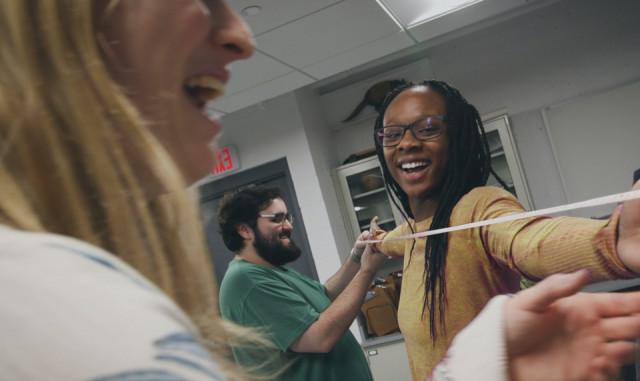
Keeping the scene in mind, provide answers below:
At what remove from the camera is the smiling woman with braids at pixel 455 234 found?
2.55 ft

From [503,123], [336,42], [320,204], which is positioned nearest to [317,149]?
[320,204]

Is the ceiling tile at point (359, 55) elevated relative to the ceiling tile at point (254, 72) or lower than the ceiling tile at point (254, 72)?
lower

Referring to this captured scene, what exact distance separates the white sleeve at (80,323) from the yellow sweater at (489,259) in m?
0.68

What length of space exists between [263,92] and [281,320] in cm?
237

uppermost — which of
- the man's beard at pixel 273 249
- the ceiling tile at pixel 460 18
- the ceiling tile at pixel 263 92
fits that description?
the ceiling tile at pixel 460 18

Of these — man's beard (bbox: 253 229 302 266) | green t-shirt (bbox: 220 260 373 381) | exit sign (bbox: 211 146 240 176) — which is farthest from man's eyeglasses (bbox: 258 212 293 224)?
exit sign (bbox: 211 146 240 176)

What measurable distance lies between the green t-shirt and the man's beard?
0.22 metres

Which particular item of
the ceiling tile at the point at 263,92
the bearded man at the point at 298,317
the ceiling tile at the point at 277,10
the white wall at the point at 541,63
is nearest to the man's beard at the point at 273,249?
the bearded man at the point at 298,317

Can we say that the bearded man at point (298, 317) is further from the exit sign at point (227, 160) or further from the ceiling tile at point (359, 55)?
the exit sign at point (227, 160)

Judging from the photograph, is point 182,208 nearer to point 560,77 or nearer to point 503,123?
point 503,123

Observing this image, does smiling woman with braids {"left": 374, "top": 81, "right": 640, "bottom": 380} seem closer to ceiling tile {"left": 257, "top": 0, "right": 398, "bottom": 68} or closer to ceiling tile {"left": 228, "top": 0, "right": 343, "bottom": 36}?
ceiling tile {"left": 228, "top": 0, "right": 343, "bottom": 36}

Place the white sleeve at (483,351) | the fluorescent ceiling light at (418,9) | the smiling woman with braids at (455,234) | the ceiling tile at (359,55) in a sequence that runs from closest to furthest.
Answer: the white sleeve at (483,351), the smiling woman with braids at (455,234), the fluorescent ceiling light at (418,9), the ceiling tile at (359,55)

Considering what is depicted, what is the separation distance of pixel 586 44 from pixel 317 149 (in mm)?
2353

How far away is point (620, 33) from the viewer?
3.90 m
